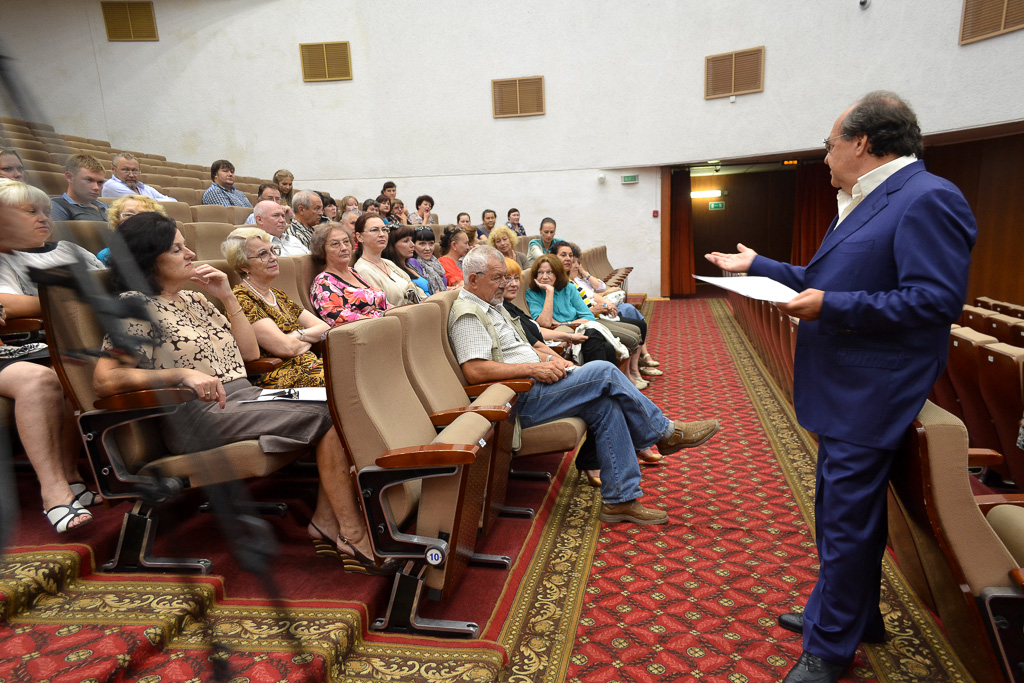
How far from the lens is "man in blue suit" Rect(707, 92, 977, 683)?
125cm

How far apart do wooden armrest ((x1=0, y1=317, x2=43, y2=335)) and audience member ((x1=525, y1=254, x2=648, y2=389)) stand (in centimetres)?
250

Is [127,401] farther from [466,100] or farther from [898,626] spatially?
[466,100]

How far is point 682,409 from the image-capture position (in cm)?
369

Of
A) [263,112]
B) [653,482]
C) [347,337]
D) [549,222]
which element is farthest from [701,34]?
[347,337]

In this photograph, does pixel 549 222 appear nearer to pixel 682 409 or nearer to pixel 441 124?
pixel 441 124

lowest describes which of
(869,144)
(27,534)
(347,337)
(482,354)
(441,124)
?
(27,534)

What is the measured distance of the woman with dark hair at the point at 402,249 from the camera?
3650 millimetres

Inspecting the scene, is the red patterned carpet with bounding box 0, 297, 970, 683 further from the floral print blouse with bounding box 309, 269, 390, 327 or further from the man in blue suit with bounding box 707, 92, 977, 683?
the floral print blouse with bounding box 309, 269, 390, 327

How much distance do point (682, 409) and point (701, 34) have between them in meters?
6.74

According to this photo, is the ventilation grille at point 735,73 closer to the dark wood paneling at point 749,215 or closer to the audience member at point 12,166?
the dark wood paneling at point 749,215

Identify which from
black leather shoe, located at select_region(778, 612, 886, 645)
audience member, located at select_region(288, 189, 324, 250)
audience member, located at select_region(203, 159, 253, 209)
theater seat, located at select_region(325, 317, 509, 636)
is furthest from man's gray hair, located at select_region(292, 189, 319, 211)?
black leather shoe, located at select_region(778, 612, 886, 645)

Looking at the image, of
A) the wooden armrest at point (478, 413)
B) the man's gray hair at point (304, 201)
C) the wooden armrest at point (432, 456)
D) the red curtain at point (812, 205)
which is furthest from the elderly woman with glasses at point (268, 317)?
the red curtain at point (812, 205)

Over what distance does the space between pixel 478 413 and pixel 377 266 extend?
5.26 ft

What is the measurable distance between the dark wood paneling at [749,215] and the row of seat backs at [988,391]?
9.30 meters
